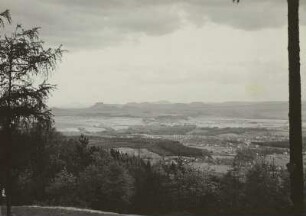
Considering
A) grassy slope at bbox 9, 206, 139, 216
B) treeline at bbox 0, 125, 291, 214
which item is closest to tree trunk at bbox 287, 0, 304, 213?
grassy slope at bbox 9, 206, 139, 216

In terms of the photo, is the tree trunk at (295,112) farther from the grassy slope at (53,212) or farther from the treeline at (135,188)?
the treeline at (135,188)

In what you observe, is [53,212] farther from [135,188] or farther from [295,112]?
[135,188]

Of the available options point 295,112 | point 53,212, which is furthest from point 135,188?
point 295,112

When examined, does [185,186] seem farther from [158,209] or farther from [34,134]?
[34,134]

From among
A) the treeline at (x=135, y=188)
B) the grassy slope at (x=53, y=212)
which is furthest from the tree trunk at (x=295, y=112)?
the treeline at (x=135, y=188)

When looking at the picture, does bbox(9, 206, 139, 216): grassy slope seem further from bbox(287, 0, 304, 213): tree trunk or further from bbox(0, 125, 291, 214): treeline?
bbox(0, 125, 291, 214): treeline

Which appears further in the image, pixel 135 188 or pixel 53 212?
pixel 135 188

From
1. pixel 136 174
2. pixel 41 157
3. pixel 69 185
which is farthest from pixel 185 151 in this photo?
Result: pixel 41 157
